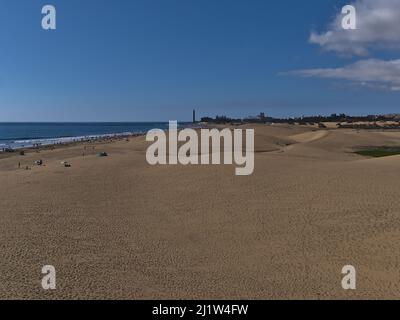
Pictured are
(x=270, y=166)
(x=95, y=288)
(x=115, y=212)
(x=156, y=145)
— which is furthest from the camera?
(x=156, y=145)

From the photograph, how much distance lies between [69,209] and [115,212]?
2082 mm

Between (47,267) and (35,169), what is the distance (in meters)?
22.0

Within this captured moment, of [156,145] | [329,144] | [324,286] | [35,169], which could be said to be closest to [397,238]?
[324,286]

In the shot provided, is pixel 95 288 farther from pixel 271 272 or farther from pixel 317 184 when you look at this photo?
pixel 317 184

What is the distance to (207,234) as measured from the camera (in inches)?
653

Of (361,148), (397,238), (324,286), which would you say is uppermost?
(361,148)

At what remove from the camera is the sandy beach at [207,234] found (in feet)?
39.0

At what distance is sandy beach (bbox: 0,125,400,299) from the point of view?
11.9m

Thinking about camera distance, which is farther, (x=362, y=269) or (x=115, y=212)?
(x=115, y=212)

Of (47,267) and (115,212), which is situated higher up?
(115,212)

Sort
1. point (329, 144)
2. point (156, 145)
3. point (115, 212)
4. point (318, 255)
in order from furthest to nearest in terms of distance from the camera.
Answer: point (329, 144)
point (156, 145)
point (115, 212)
point (318, 255)

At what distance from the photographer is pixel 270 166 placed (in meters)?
28.9

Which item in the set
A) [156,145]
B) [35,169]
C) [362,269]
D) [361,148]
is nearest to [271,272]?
[362,269]

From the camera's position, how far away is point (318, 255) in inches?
557
